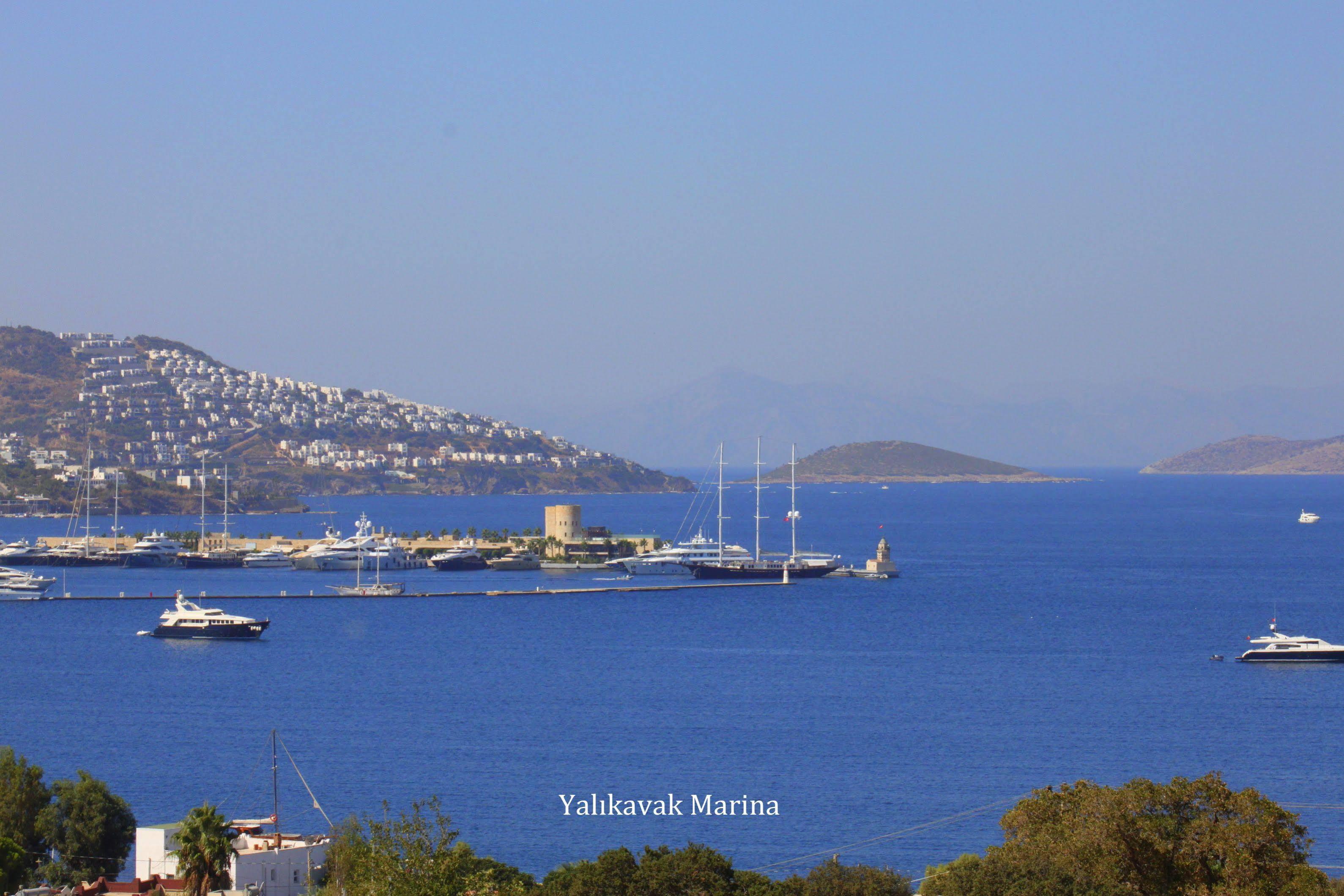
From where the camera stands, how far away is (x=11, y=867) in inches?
632

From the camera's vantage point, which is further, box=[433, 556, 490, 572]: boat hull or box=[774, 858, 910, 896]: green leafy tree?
box=[433, 556, 490, 572]: boat hull

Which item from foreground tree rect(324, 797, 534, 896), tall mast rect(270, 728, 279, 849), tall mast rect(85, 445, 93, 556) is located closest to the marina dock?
tall mast rect(85, 445, 93, 556)

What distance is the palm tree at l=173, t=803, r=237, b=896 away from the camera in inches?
580

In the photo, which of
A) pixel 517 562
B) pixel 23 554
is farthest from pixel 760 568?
pixel 23 554

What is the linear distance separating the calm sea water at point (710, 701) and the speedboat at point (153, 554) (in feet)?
33.3

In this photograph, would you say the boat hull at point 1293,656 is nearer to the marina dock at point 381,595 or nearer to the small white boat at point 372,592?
the marina dock at point 381,595

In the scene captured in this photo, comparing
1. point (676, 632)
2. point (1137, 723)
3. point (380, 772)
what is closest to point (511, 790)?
point (380, 772)

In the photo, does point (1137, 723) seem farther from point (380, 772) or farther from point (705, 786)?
point (380, 772)

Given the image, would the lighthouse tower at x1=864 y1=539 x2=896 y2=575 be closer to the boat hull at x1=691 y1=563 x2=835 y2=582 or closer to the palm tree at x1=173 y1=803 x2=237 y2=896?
the boat hull at x1=691 y1=563 x2=835 y2=582

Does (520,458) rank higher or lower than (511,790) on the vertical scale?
higher

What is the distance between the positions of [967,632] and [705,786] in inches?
864

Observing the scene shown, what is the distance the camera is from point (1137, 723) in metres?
31.0

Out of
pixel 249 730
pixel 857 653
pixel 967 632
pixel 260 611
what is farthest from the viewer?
pixel 260 611

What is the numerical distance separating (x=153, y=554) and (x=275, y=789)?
63.8 metres
